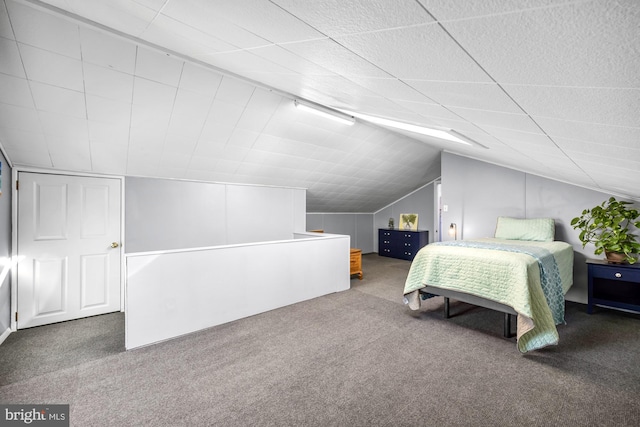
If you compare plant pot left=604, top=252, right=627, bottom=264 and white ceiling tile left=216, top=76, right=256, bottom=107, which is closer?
white ceiling tile left=216, top=76, right=256, bottom=107

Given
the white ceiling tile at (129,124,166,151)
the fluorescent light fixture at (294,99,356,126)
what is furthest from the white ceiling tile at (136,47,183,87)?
the fluorescent light fixture at (294,99,356,126)

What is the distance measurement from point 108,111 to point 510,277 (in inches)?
164

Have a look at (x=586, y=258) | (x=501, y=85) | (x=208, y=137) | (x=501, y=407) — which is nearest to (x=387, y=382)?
(x=501, y=407)

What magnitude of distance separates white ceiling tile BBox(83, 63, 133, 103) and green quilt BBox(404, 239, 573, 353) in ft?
11.5

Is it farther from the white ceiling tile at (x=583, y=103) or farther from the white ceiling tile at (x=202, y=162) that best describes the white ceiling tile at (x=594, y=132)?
the white ceiling tile at (x=202, y=162)

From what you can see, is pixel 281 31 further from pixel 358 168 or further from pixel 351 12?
pixel 358 168

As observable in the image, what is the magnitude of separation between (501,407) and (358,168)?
4185 millimetres

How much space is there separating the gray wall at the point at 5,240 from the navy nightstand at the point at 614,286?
658cm

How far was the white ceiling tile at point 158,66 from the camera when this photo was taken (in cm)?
243

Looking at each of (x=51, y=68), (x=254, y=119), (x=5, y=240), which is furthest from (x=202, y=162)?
(x=5, y=240)

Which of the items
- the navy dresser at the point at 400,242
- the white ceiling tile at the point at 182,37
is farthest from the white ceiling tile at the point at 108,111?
the navy dresser at the point at 400,242

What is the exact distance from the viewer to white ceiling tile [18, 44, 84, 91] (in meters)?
2.14

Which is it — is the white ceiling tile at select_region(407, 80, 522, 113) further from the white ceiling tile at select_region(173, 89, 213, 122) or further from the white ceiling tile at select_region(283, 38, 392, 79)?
the white ceiling tile at select_region(173, 89, 213, 122)

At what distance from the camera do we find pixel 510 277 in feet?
8.87
